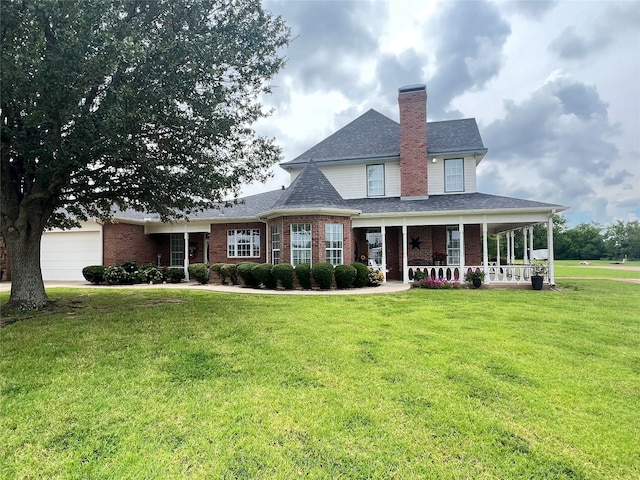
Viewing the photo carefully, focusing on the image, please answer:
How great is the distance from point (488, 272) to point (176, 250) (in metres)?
16.8

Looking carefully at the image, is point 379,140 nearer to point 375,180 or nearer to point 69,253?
point 375,180

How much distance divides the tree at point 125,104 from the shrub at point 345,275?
17.3ft

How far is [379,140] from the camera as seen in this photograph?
756 inches

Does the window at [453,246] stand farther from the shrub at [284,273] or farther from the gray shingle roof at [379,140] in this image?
the shrub at [284,273]

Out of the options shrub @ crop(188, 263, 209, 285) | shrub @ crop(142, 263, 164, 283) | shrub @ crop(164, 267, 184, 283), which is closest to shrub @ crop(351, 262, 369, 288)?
shrub @ crop(188, 263, 209, 285)

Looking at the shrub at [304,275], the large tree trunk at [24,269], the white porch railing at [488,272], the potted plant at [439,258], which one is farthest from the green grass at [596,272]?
the large tree trunk at [24,269]

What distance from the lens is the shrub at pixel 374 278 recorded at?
14.7 metres

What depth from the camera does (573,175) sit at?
31.1 m

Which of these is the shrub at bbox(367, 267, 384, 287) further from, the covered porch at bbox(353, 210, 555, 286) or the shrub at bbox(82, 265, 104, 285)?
the shrub at bbox(82, 265, 104, 285)

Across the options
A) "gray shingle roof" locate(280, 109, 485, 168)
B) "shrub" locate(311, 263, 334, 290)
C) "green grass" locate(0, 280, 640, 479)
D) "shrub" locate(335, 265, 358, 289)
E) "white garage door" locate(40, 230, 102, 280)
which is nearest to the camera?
"green grass" locate(0, 280, 640, 479)

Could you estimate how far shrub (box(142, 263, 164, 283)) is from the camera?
1703 cm

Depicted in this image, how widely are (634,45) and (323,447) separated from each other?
1578cm

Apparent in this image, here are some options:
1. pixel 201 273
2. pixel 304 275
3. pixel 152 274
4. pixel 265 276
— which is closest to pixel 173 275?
pixel 152 274

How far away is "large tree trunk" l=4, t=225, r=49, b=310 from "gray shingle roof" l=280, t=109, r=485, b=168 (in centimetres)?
1237
